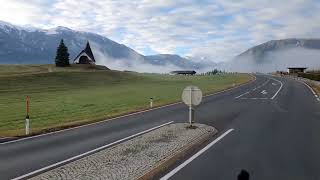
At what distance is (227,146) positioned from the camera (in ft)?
47.1

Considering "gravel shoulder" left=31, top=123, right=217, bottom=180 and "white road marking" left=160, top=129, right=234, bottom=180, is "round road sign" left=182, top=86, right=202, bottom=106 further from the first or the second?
"white road marking" left=160, top=129, right=234, bottom=180

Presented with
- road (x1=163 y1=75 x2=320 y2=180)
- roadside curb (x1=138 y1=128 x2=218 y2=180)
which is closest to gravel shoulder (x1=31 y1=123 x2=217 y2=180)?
roadside curb (x1=138 y1=128 x2=218 y2=180)

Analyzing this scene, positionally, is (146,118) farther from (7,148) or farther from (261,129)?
(7,148)

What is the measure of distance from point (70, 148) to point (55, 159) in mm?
1791

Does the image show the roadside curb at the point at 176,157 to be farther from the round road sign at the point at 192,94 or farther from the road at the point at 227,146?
the round road sign at the point at 192,94

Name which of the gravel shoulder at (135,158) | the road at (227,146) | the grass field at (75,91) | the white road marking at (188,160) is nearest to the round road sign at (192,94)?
the road at (227,146)

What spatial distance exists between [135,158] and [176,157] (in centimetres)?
113

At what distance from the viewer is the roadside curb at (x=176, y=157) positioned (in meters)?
10.4

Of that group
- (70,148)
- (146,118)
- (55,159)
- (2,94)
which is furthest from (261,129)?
(2,94)

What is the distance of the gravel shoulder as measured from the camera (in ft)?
33.2

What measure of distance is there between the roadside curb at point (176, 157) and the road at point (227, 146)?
0.44 metres

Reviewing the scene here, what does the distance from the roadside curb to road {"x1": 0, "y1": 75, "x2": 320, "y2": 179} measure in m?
0.44

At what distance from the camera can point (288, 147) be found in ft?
46.8

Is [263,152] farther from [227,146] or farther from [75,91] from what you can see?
[75,91]
